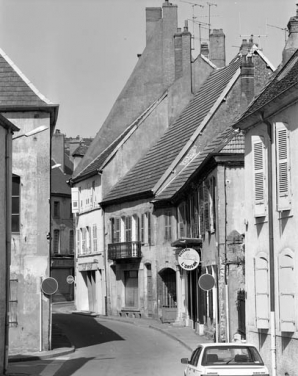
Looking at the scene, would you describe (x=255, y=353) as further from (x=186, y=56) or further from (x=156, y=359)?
(x=186, y=56)

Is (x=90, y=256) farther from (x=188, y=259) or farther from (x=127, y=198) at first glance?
(x=188, y=259)

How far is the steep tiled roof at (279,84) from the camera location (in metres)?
20.8

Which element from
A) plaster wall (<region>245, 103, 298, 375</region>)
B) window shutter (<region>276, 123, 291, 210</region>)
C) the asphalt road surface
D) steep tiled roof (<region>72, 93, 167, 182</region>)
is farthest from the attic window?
steep tiled roof (<region>72, 93, 167, 182</region>)

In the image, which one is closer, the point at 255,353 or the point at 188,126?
the point at 255,353

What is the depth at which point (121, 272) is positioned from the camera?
52.6 meters

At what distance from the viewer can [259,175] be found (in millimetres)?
22781

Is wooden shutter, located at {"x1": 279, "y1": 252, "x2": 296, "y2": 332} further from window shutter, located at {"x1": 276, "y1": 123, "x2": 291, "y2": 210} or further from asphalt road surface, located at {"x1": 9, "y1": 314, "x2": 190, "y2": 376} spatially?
asphalt road surface, located at {"x1": 9, "y1": 314, "x2": 190, "y2": 376}

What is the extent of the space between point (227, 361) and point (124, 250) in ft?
111

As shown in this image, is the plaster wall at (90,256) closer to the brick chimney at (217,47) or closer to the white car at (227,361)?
the brick chimney at (217,47)

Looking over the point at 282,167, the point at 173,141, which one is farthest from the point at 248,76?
the point at 282,167

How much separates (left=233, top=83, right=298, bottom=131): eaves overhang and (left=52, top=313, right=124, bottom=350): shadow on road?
13125 millimetres

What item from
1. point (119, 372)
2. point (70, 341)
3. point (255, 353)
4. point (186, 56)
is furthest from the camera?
point (186, 56)

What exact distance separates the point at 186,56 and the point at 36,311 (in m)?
25.0

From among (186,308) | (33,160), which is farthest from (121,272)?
(33,160)
